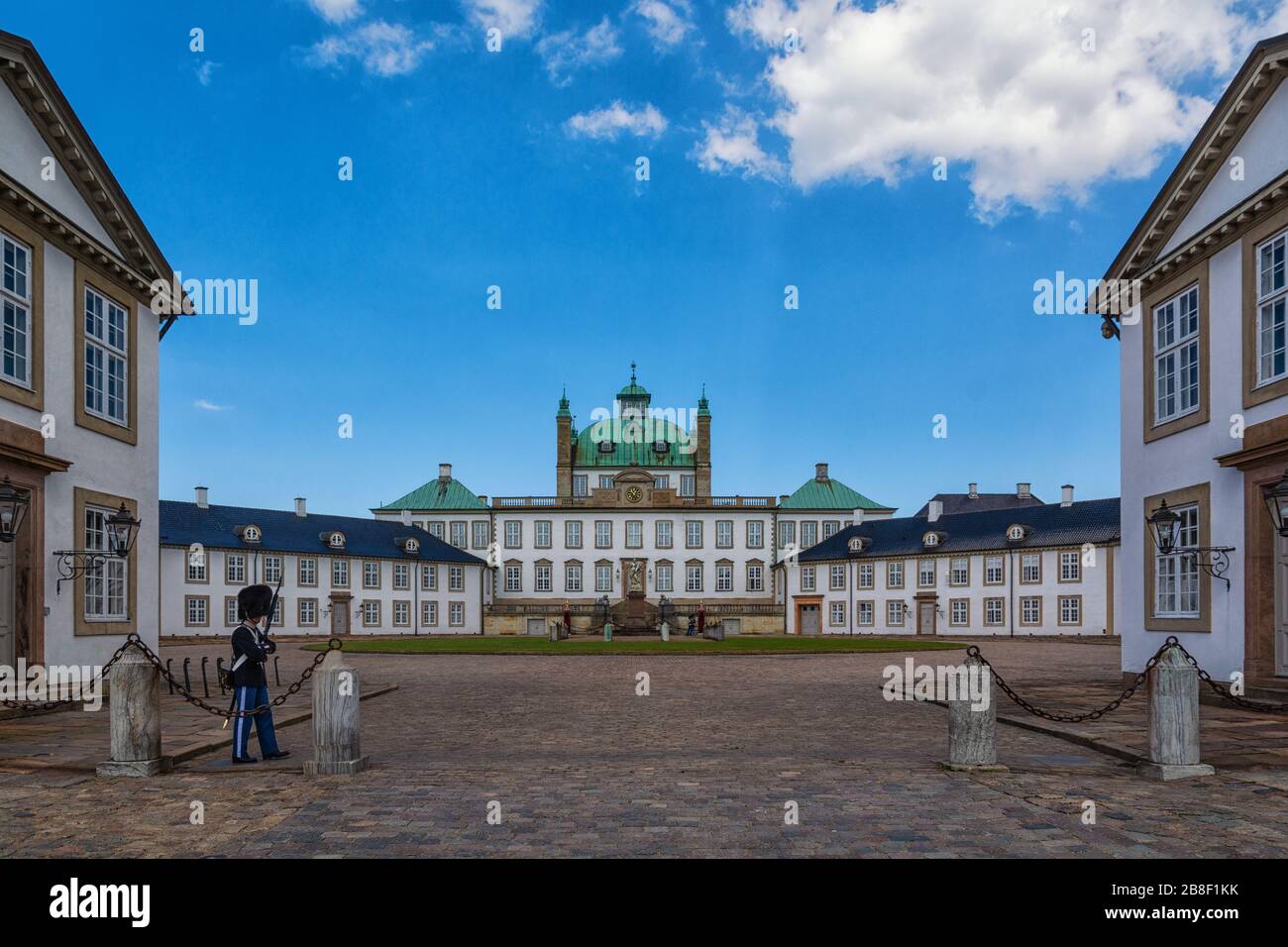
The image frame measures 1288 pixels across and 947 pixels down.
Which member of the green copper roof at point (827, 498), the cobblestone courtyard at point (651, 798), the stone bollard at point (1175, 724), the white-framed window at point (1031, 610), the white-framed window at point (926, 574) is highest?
the green copper roof at point (827, 498)

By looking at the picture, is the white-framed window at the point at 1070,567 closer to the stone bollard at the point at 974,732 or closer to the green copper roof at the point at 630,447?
the green copper roof at the point at 630,447

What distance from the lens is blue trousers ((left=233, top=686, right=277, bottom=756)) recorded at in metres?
9.95

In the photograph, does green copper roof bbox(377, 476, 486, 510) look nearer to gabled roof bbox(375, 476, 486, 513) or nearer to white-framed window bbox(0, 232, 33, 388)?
gabled roof bbox(375, 476, 486, 513)

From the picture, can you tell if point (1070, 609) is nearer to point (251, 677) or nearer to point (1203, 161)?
point (1203, 161)

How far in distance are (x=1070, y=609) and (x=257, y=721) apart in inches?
2060

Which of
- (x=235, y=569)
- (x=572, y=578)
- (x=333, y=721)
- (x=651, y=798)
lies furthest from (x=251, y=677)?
(x=572, y=578)

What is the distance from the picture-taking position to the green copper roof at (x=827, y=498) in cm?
8100

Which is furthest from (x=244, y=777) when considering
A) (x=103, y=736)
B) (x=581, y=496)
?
(x=581, y=496)

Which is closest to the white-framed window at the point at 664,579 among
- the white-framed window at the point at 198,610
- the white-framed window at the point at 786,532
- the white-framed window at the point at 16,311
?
the white-framed window at the point at 786,532

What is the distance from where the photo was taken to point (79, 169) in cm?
1547

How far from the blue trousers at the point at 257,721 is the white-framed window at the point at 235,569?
1926 inches

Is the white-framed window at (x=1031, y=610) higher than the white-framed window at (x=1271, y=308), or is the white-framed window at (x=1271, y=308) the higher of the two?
the white-framed window at (x=1271, y=308)

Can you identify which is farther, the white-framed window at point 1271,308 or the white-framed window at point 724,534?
the white-framed window at point 724,534

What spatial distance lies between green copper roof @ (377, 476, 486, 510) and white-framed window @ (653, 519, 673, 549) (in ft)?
44.6
